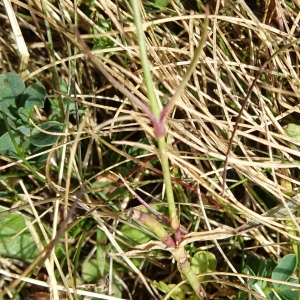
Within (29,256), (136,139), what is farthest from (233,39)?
(29,256)

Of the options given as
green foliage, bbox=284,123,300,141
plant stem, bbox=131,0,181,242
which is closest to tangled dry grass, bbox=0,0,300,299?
green foliage, bbox=284,123,300,141

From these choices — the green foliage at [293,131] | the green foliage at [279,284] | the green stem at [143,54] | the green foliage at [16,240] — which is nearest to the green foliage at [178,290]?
the green foliage at [279,284]

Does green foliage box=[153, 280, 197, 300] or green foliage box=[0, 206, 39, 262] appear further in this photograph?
green foliage box=[0, 206, 39, 262]

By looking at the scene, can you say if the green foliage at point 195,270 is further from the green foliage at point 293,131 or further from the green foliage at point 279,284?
the green foliage at point 293,131

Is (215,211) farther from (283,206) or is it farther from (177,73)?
(177,73)

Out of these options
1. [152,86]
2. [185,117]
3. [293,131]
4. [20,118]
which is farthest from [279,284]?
[20,118]

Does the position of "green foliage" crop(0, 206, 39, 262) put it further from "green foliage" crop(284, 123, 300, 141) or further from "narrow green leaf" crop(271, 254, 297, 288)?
"green foliage" crop(284, 123, 300, 141)

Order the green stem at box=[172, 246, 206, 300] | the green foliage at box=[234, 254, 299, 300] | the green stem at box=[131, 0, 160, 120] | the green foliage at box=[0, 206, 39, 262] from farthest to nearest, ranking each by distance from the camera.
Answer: the green foliage at box=[0, 206, 39, 262]
the green foliage at box=[234, 254, 299, 300]
the green stem at box=[172, 246, 206, 300]
the green stem at box=[131, 0, 160, 120]

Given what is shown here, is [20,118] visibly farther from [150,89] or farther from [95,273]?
[150,89]
